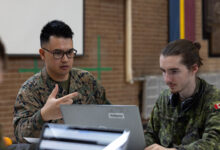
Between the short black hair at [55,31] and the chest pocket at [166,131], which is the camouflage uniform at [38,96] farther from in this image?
the chest pocket at [166,131]

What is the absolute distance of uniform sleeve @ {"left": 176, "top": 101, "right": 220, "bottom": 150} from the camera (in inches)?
60.5

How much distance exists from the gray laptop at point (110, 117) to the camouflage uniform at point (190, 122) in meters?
0.31

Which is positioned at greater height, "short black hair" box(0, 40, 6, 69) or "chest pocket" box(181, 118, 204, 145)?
"short black hair" box(0, 40, 6, 69)

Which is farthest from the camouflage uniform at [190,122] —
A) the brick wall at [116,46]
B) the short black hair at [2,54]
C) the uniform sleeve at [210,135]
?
the brick wall at [116,46]

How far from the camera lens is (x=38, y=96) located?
207 cm

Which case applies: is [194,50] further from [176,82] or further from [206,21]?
[206,21]

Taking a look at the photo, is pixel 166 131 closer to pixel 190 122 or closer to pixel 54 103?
pixel 190 122

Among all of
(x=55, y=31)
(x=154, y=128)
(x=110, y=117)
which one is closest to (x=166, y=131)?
(x=154, y=128)

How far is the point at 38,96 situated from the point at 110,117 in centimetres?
87

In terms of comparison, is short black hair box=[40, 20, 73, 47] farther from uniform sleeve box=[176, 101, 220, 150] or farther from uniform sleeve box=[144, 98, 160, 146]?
uniform sleeve box=[176, 101, 220, 150]

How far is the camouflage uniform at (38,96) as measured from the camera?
184 centimetres

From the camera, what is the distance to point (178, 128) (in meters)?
1.80

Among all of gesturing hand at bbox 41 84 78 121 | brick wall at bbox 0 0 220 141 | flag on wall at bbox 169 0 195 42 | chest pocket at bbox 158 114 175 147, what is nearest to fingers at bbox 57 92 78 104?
gesturing hand at bbox 41 84 78 121

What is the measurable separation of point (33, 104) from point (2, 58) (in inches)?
43.2
